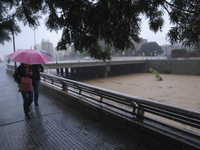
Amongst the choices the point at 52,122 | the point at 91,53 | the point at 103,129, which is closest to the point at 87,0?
the point at 91,53

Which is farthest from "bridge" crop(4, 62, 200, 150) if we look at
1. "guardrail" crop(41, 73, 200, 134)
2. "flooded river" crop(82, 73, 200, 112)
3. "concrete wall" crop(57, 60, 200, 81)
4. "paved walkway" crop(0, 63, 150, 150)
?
"concrete wall" crop(57, 60, 200, 81)

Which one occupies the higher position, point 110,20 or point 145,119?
point 110,20

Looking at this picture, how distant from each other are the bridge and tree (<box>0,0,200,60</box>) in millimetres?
1145

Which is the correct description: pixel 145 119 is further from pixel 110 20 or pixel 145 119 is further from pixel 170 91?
pixel 170 91

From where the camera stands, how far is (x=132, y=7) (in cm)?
267

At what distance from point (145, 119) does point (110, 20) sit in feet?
6.75

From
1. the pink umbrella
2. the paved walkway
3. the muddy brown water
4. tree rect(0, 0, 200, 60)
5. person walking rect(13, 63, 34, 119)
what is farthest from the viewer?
the muddy brown water

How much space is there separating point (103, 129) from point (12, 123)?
238cm

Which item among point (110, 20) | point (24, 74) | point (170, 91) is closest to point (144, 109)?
point (110, 20)

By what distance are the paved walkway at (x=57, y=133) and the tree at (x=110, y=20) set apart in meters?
1.69

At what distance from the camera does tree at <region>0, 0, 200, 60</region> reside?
97.7 inches

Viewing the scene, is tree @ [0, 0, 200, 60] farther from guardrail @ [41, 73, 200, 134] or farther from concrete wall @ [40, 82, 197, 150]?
concrete wall @ [40, 82, 197, 150]

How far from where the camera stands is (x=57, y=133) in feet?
11.6

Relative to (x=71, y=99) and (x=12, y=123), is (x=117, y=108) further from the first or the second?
(x=12, y=123)
